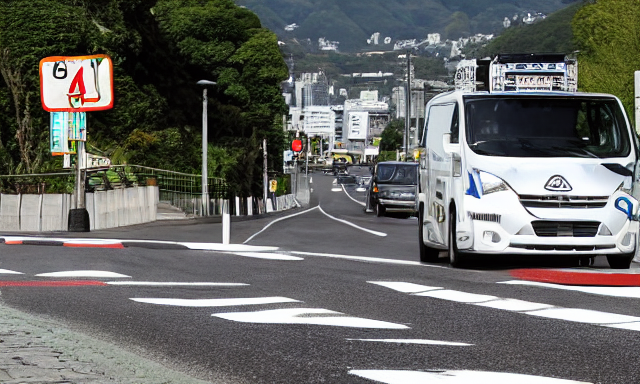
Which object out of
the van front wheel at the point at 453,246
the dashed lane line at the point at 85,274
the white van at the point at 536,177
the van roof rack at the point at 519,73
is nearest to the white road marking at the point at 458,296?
the white van at the point at 536,177

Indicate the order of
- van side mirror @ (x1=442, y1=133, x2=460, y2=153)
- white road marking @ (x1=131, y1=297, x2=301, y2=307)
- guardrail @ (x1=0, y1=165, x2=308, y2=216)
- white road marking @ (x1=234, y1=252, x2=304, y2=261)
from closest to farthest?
1. white road marking @ (x1=131, y1=297, x2=301, y2=307)
2. van side mirror @ (x1=442, y1=133, x2=460, y2=153)
3. white road marking @ (x1=234, y1=252, x2=304, y2=261)
4. guardrail @ (x1=0, y1=165, x2=308, y2=216)

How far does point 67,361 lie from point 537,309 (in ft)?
15.1

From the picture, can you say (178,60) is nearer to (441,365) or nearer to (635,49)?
(635,49)

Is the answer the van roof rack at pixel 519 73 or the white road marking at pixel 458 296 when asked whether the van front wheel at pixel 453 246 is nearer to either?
the white road marking at pixel 458 296

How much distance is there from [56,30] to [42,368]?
49439 mm

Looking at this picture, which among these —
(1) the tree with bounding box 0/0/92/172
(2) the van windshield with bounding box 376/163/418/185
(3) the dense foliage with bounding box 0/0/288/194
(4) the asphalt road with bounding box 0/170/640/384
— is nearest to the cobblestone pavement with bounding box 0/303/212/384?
(4) the asphalt road with bounding box 0/170/640/384

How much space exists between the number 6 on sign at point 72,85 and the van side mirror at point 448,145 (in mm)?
14047

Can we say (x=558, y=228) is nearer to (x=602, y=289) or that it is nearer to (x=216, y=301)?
(x=602, y=289)

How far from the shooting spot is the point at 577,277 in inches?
546

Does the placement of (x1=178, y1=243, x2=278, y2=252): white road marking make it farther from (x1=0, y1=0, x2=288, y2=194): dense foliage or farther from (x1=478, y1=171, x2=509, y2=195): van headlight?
(x1=0, y1=0, x2=288, y2=194): dense foliage

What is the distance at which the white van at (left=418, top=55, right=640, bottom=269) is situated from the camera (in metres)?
14.7

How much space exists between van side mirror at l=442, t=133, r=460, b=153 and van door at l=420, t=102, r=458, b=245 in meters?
0.13

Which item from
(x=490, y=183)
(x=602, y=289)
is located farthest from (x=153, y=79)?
(x=602, y=289)

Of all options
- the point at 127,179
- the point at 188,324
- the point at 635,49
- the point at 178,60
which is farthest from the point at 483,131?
the point at 178,60
